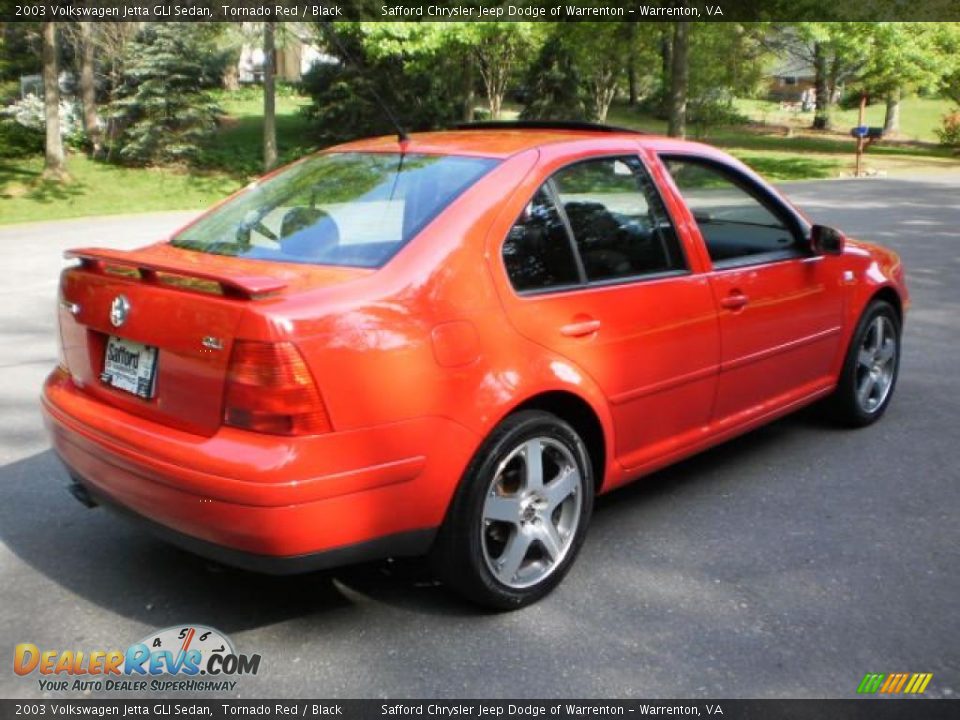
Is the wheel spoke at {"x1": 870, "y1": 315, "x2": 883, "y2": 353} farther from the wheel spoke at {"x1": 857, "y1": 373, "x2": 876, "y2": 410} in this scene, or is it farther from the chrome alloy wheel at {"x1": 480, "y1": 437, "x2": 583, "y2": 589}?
the chrome alloy wheel at {"x1": 480, "y1": 437, "x2": 583, "y2": 589}

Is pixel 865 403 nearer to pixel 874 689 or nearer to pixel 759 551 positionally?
pixel 759 551

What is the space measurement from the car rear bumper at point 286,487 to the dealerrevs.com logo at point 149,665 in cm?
37

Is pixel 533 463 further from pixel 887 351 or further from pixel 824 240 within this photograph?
pixel 887 351

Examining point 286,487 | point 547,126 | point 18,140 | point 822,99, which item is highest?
point 822,99

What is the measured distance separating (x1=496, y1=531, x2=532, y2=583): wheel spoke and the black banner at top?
74.7 feet

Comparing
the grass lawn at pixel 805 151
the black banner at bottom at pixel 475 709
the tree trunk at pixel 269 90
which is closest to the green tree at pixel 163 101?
the tree trunk at pixel 269 90

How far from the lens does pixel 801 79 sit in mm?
84250

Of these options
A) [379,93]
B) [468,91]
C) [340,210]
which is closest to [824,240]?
[340,210]

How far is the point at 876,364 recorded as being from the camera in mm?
5406

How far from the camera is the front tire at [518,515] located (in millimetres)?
3133

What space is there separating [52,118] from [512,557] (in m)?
23.6

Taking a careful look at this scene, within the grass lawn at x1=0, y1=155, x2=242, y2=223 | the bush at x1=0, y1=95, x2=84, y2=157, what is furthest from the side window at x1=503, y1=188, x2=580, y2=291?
the bush at x1=0, y1=95, x2=84, y2=157

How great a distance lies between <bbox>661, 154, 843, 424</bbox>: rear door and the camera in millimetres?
4207

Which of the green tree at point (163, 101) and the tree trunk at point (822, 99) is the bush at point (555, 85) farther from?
the green tree at point (163, 101)
